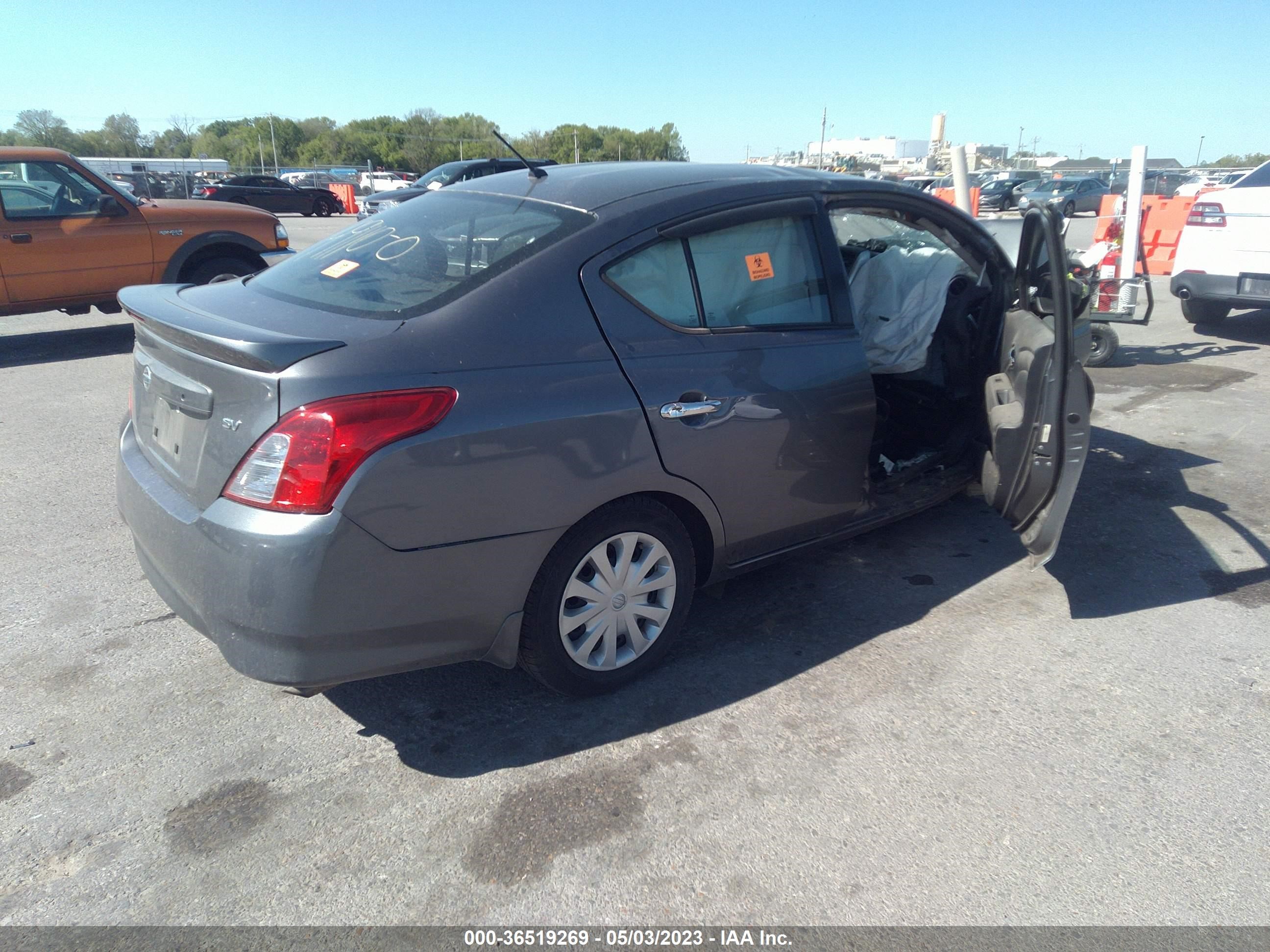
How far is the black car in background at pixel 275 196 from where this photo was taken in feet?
99.1

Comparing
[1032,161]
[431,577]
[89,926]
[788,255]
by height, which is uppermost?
[1032,161]

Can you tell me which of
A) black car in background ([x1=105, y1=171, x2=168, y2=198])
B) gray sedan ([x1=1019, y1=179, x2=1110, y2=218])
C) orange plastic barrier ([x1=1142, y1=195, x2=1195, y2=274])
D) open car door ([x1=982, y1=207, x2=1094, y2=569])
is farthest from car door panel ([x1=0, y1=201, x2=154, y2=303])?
black car in background ([x1=105, y1=171, x2=168, y2=198])

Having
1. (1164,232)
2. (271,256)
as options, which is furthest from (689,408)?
(1164,232)

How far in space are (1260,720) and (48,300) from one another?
30.4 ft

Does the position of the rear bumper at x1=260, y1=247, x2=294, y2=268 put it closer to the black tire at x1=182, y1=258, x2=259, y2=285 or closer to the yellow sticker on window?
the black tire at x1=182, y1=258, x2=259, y2=285

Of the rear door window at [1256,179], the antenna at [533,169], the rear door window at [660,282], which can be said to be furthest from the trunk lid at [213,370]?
the rear door window at [1256,179]

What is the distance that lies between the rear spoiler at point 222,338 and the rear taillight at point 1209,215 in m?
8.84

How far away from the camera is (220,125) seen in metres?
114

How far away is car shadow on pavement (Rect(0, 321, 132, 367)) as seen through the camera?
8.23 meters

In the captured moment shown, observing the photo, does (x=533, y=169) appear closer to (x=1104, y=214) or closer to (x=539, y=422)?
(x=539, y=422)

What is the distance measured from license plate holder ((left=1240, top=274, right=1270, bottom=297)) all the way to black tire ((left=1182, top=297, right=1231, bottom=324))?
A: 102 centimetres

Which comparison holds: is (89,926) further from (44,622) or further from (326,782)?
(44,622)

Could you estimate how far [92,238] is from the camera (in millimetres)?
8148

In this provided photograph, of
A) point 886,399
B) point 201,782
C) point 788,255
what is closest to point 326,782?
point 201,782
